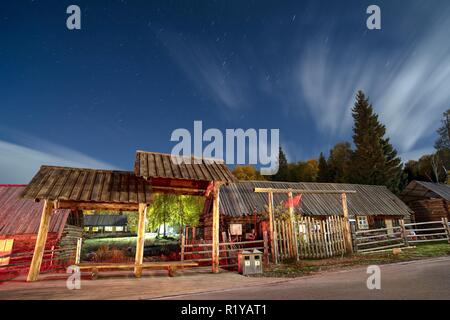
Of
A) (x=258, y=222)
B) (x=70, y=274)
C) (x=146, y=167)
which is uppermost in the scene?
(x=146, y=167)

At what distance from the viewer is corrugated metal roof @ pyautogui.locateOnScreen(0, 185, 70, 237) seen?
47.6 ft

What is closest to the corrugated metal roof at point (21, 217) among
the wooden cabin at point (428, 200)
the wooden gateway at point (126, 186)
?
the wooden gateway at point (126, 186)

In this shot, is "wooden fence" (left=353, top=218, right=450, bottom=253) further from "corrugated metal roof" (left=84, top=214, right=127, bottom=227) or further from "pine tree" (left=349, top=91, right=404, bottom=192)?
"corrugated metal roof" (left=84, top=214, right=127, bottom=227)

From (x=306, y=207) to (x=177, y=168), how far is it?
47.4ft

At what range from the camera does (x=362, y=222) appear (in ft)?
76.3

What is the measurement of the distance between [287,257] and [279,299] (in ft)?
22.6

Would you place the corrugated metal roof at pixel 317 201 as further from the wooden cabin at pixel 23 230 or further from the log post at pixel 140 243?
the wooden cabin at pixel 23 230

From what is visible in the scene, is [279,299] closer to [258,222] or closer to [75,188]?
[75,188]

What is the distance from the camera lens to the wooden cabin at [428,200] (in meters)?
25.6

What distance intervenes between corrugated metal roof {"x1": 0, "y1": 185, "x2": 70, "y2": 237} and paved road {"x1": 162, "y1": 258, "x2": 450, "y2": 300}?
1316 centimetres

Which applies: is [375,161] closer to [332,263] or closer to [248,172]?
[248,172]
